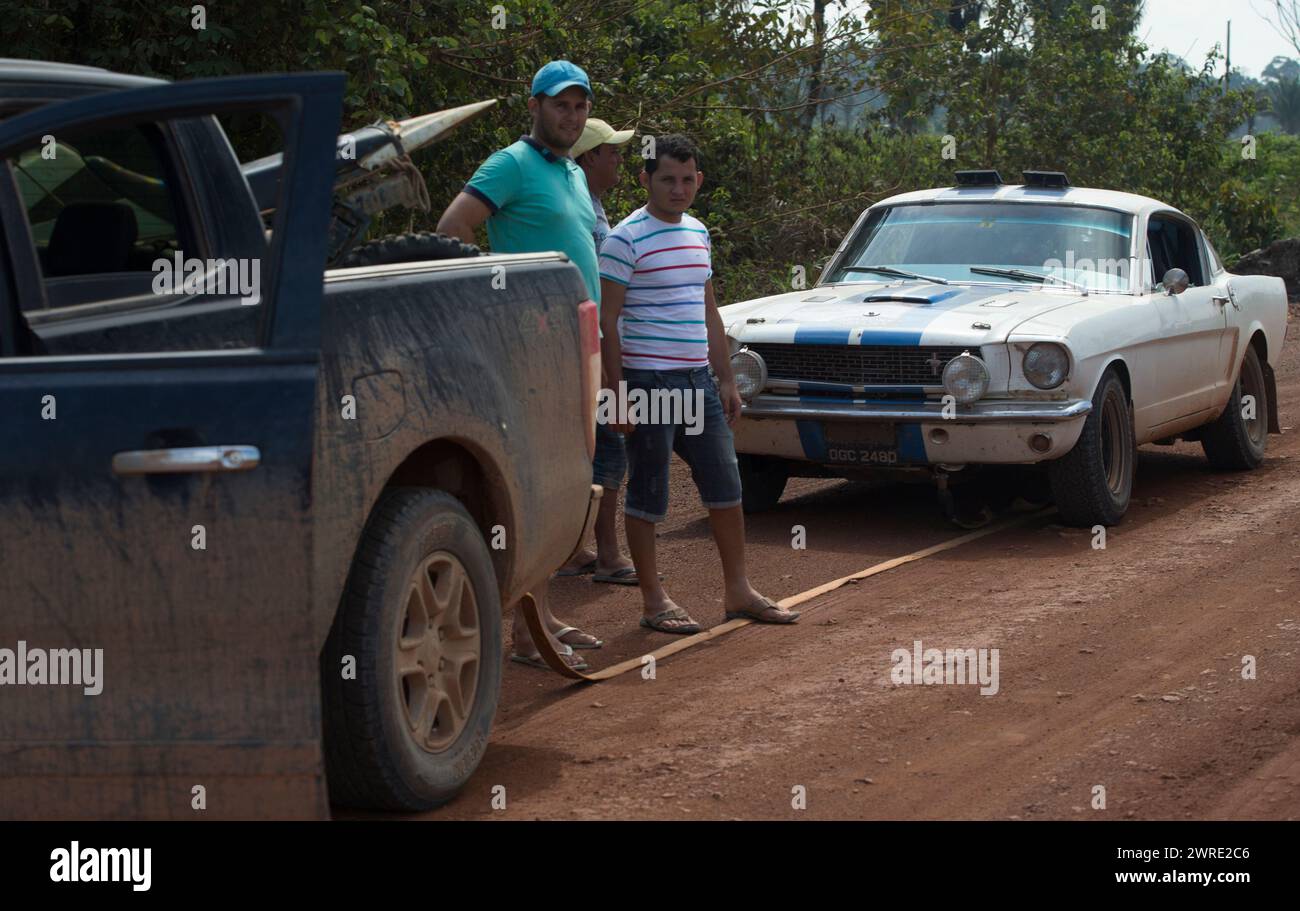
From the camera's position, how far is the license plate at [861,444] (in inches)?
332

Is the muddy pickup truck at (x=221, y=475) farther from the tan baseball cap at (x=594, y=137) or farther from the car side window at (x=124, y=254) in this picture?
the tan baseball cap at (x=594, y=137)

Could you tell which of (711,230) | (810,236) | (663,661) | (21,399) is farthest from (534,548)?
(810,236)

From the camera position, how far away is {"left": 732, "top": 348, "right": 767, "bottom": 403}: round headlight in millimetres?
8742

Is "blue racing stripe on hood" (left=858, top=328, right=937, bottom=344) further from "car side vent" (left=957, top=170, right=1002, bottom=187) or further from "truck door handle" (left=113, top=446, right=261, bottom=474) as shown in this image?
"truck door handle" (left=113, top=446, right=261, bottom=474)

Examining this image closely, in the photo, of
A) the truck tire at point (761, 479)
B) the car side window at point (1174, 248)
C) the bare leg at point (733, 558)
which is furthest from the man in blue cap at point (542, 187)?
the car side window at point (1174, 248)

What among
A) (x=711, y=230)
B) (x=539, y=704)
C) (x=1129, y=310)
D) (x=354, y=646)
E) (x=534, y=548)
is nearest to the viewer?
(x=354, y=646)

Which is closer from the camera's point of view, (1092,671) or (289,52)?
(1092,671)

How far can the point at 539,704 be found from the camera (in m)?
5.71

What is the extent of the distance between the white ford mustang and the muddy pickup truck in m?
4.08

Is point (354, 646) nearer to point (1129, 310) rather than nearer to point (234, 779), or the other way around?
point (234, 779)

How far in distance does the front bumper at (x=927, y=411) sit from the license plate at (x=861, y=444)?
0.20 feet

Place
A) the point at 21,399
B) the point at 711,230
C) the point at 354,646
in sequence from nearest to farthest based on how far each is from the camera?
the point at 21,399
the point at 354,646
the point at 711,230

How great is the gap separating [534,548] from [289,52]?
6449 mm

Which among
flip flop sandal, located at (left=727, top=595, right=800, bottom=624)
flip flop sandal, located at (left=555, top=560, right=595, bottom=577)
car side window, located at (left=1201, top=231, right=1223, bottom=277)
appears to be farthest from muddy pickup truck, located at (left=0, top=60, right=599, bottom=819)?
car side window, located at (left=1201, top=231, right=1223, bottom=277)
